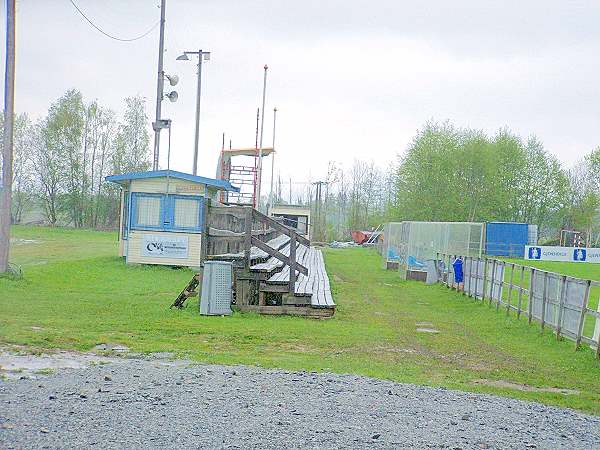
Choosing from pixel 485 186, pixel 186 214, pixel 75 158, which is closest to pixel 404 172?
pixel 485 186

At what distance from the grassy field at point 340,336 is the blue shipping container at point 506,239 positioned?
3871cm

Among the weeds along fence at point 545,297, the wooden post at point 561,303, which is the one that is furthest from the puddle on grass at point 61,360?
the wooden post at point 561,303

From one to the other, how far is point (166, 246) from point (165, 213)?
108 cm

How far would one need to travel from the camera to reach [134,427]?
5984 millimetres

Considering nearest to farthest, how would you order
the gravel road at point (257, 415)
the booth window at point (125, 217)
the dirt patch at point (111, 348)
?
the gravel road at point (257, 415), the dirt patch at point (111, 348), the booth window at point (125, 217)

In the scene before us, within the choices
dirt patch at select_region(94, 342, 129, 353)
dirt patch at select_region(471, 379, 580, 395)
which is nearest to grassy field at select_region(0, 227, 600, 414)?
dirt patch at select_region(471, 379, 580, 395)

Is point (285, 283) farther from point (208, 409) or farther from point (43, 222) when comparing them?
point (43, 222)

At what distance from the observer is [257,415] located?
261 inches

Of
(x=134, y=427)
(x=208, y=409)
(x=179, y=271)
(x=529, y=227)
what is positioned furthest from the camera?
(x=529, y=227)

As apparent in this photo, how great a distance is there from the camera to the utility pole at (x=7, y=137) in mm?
20547

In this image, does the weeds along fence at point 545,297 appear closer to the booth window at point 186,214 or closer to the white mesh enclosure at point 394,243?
the booth window at point 186,214

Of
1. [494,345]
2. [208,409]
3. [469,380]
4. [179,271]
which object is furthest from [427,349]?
[179,271]

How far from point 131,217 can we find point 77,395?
1982cm

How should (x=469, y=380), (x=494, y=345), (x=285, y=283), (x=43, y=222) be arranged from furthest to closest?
1. (x=43, y=222)
2. (x=285, y=283)
3. (x=494, y=345)
4. (x=469, y=380)
